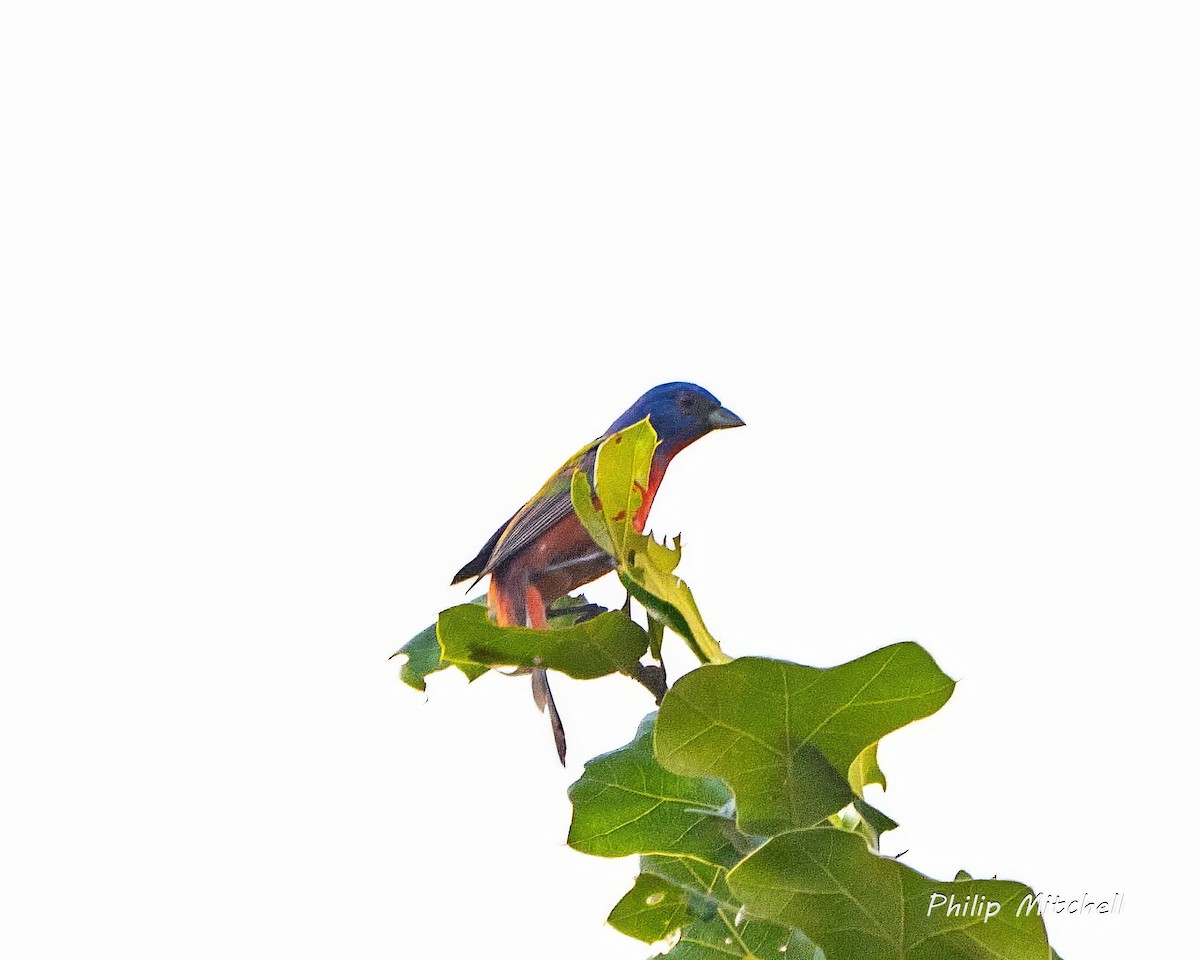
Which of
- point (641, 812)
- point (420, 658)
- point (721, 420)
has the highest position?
point (721, 420)

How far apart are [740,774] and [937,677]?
9.4 inches

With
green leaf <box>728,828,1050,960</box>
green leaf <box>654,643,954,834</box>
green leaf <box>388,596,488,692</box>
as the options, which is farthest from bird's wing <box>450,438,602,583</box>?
green leaf <box>728,828,1050,960</box>

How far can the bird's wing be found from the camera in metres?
2.55

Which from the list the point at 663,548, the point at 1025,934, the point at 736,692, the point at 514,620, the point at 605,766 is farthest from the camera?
the point at 514,620

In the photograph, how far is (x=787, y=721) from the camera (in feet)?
4.55

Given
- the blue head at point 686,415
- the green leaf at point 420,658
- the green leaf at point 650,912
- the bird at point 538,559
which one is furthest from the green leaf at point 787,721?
the blue head at point 686,415

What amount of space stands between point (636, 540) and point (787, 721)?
27 cm

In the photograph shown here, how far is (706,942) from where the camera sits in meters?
1.61

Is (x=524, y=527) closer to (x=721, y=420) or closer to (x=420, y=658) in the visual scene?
(x=420, y=658)

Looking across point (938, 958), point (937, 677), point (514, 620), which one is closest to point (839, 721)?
point (937, 677)

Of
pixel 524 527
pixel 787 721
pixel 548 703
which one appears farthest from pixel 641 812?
pixel 524 527

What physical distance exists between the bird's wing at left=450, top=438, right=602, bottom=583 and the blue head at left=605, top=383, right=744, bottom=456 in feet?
1.43

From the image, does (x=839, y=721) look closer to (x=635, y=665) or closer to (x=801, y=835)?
(x=801, y=835)

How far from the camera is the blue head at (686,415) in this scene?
10.2ft
